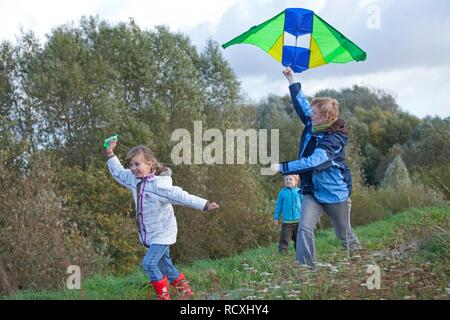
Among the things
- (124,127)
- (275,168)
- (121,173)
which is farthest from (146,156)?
(124,127)

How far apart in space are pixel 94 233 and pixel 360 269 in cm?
1815

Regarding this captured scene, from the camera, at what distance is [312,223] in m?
6.97

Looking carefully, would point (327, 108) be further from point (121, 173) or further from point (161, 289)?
point (161, 289)

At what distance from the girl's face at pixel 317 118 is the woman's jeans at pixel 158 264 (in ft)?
6.79

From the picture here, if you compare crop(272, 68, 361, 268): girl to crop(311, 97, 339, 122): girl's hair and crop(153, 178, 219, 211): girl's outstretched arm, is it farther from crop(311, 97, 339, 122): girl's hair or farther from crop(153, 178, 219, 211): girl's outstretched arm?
crop(153, 178, 219, 211): girl's outstretched arm

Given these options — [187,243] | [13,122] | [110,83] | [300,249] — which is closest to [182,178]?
[187,243]

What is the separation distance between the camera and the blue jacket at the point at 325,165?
22.2ft

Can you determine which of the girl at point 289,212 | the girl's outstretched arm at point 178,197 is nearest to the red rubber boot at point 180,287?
the girl's outstretched arm at point 178,197

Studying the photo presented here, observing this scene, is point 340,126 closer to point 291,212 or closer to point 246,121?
point 291,212

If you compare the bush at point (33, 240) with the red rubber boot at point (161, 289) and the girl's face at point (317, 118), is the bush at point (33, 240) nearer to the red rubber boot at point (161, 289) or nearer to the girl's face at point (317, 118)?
the red rubber boot at point (161, 289)

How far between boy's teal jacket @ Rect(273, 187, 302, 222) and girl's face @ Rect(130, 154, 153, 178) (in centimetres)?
483

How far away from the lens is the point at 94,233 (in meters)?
23.5

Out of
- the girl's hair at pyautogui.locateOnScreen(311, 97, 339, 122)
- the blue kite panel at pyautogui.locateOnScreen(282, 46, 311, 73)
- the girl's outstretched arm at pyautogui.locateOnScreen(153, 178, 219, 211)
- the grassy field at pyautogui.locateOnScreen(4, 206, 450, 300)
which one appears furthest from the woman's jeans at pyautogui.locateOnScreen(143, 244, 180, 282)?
the blue kite panel at pyautogui.locateOnScreen(282, 46, 311, 73)

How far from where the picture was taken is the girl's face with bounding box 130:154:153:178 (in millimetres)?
6504
